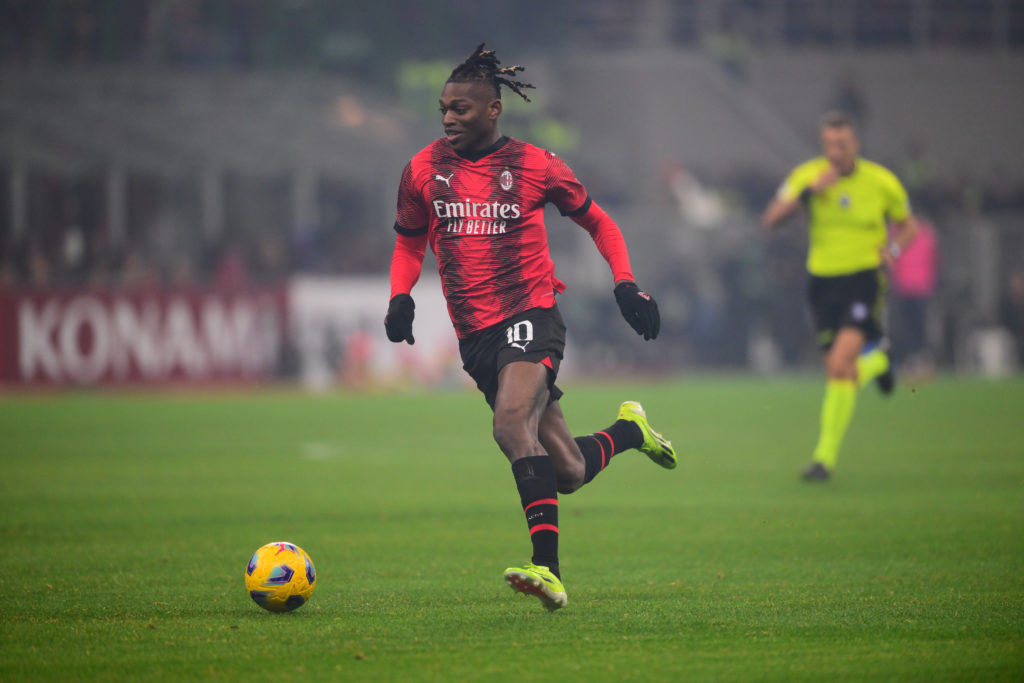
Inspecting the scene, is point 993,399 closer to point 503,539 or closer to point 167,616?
point 503,539

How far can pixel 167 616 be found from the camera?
6098 millimetres

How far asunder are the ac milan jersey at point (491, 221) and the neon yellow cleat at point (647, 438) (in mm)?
1201

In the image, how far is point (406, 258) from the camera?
7.16m

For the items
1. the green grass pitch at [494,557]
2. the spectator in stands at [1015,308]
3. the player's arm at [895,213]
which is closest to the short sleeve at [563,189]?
the green grass pitch at [494,557]

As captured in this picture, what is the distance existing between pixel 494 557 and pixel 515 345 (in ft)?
5.09

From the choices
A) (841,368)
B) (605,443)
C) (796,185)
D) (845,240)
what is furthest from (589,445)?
(845,240)

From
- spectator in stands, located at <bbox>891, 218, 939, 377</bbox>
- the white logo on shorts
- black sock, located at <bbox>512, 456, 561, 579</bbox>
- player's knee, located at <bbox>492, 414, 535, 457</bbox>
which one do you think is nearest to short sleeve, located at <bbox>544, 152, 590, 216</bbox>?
the white logo on shorts

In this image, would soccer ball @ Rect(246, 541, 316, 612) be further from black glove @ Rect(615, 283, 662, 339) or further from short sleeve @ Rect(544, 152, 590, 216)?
short sleeve @ Rect(544, 152, 590, 216)

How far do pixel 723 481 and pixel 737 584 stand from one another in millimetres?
4789

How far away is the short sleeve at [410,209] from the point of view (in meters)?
6.96

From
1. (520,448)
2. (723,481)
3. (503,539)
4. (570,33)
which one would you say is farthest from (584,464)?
(570,33)

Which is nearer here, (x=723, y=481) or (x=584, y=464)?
(x=584, y=464)

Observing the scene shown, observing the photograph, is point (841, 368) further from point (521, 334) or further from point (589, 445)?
point (521, 334)

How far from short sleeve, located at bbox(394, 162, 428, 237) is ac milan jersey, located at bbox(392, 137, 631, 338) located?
0.01m
